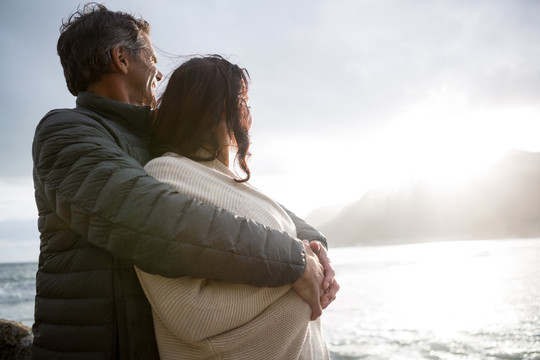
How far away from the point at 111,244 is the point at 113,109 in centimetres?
85

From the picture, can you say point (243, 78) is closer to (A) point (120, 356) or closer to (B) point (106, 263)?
(B) point (106, 263)

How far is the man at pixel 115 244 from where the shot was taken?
4.09 feet

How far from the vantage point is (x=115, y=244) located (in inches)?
49.2

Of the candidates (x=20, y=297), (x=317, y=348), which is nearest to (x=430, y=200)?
(x=20, y=297)

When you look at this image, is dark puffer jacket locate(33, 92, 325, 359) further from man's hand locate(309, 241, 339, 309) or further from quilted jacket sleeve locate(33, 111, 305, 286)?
man's hand locate(309, 241, 339, 309)

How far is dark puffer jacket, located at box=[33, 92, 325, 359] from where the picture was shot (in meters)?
1.24

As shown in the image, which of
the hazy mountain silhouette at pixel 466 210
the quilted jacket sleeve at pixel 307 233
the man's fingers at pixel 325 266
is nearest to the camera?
the man's fingers at pixel 325 266

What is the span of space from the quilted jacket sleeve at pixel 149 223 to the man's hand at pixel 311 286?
0.09 m

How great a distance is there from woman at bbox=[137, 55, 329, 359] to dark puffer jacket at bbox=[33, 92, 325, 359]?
8cm

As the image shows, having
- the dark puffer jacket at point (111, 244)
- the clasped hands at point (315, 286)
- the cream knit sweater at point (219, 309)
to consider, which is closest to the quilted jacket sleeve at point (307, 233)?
the clasped hands at point (315, 286)

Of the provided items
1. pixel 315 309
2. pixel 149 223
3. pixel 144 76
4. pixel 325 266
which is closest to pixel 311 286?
pixel 315 309

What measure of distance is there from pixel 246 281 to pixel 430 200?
8986cm

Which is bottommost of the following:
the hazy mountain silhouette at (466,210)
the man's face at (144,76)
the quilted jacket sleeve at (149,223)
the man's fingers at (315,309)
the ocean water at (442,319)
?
the hazy mountain silhouette at (466,210)

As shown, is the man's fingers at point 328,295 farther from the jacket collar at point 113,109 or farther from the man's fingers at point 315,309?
the jacket collar at point 113,109
